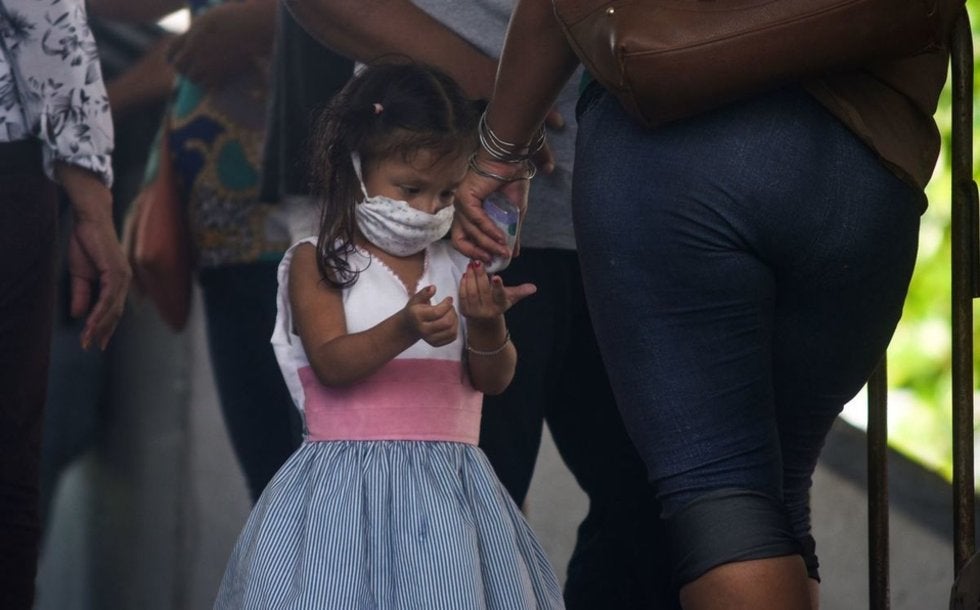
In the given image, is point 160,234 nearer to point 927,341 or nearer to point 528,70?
point 528,70

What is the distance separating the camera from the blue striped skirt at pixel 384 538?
1924 millimetres

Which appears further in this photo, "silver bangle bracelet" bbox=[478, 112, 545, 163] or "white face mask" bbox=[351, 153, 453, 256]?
"white face mask" bbox=[351, 153, 453, 256]

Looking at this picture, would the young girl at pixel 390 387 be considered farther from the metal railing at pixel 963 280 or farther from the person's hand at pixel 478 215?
the metal railing at pixel 963 280

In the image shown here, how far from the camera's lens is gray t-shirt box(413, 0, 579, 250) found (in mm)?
2256

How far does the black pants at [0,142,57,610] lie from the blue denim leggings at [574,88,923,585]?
1.06m

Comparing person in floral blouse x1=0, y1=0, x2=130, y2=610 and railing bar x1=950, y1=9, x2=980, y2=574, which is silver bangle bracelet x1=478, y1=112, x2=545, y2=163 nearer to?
railing bar x1=950, y1=9, x2=980, y2=574

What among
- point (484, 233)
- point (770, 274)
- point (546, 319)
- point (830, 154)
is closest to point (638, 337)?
point (770, 274)

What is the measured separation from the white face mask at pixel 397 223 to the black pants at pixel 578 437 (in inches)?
8.6

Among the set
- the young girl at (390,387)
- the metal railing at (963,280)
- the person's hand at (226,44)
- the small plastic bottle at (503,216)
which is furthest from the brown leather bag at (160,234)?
the metal railing at (963,280)

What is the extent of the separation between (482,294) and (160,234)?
3.14 ft

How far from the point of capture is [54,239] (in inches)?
92.4

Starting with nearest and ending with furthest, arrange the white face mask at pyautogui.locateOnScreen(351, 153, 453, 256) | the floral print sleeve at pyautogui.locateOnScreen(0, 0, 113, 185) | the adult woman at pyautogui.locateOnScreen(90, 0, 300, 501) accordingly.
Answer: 1. the white face mask at pyautogui.locateOnScreen(351, 153, 453, 256)
2. the floral print sleeve at pyautogui.locateOnScreen(0, 0, 113, 185)
3. the adult woman at pyautogui.locateOnScreen(90, 0, 300, 501)

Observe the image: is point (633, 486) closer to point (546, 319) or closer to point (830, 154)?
point (546, 319)

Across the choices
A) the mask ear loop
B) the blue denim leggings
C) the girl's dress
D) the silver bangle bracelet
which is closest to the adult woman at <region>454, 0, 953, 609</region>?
the blue denim leggings
